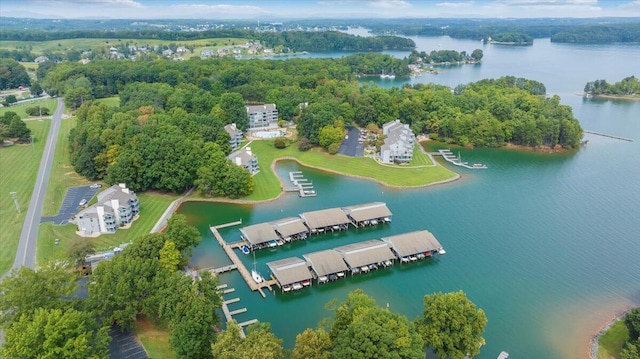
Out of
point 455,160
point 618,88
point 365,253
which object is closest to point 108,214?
point 365,253

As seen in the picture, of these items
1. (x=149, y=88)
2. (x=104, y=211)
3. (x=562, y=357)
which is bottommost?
(x=562, y=357)

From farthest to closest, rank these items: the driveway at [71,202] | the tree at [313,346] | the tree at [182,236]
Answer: the driveway at [71,202], the tree at [182,236], the tree at [313,346]

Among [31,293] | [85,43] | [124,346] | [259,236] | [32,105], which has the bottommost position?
[124,346]

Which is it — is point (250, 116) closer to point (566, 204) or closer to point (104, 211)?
point (104, 211)

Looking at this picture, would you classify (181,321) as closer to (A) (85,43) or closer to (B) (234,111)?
(B) (234,111)

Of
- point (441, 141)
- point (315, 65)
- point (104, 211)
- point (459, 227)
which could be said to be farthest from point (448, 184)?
point (315, 65)

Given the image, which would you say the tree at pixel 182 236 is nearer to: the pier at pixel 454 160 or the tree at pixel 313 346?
the tree at pixel 313 346

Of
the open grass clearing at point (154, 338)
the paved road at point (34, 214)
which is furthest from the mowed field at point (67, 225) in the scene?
the open grass clearing at point (154, 338)

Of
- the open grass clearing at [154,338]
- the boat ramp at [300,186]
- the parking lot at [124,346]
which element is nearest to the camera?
the parking lot at [124,346]
